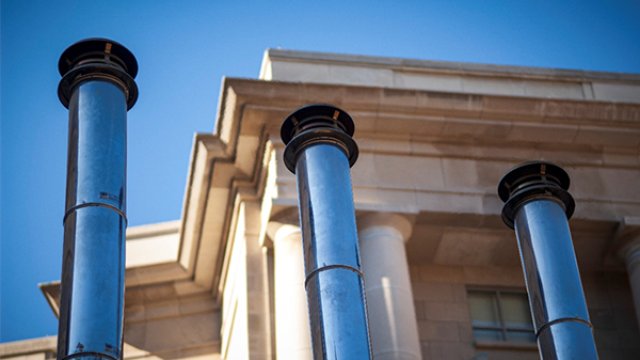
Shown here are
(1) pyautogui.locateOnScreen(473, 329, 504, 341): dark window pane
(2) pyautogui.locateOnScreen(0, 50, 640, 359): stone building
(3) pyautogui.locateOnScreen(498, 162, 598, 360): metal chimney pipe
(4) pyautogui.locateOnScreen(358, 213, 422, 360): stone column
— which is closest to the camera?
(3) pyautogui.locateOnScreen(498, 162, 598, 360): metal chimney pipe

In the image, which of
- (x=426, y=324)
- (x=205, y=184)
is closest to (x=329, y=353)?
(x=426, y=324)

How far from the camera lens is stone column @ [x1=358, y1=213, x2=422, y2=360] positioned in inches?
907

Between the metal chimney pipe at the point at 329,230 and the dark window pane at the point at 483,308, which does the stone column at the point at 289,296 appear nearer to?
the dark window pane at the point at 483,308

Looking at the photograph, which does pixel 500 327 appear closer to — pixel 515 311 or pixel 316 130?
pixel 515 311

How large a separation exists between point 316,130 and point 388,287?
655 centimetres

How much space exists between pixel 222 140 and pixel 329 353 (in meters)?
11.3

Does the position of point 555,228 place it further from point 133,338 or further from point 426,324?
point 133,338

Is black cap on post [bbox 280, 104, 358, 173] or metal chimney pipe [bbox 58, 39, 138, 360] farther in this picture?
black cap on post [bbox 280, 104, 358, 173]

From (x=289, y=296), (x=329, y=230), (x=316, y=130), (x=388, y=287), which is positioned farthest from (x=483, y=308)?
(x=329, y=230)

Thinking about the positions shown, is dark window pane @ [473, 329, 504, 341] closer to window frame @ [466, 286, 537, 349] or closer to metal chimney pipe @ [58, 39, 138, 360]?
window frame @ [466, 286, 537, 349]

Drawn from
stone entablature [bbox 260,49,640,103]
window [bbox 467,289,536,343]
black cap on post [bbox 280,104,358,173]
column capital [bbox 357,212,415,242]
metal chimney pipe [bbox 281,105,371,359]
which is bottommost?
metal chimney pipe [bbox 281,105,371,359]

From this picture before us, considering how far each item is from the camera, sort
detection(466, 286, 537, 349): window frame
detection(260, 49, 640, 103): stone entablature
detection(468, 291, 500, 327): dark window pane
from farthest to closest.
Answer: detection(260, 49, 640, 103): stone entablature, detection(468, 291, 500, 327): dark window pane, detection(466, 286, 537, 349): window frame

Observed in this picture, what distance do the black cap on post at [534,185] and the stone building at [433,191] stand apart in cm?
461

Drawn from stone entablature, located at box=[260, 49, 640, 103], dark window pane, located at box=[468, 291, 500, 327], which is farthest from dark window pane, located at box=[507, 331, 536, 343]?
stone entablature, located at box=[260, 49, 640, 103]
